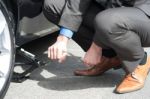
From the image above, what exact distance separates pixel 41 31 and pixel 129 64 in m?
0.77

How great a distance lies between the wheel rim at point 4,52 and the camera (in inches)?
98.4

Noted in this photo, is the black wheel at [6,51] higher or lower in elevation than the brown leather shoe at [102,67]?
higher

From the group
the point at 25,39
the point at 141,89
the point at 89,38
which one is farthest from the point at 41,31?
the point at 141,89

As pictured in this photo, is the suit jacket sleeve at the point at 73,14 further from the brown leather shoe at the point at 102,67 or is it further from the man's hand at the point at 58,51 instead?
the brown leather shoe at the point at 102,67

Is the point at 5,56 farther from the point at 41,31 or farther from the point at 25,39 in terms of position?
the point at 41,31

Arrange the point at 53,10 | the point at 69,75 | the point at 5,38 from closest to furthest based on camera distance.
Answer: the point at 5,38, the point at 53,10, the point at 69,75

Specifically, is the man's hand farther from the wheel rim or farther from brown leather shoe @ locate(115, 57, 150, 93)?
brown leather shoe @ locate(115, 57, 150, 93)

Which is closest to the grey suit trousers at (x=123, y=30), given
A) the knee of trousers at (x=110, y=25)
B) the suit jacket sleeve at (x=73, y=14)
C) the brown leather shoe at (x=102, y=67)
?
the knee of trousers at (x=110, y=25)

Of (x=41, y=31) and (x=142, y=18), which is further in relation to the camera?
(x=41, y=31)

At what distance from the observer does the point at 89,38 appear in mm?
2826

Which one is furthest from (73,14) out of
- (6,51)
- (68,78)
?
(68,78)

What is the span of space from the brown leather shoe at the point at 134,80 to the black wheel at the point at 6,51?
27.3 inches

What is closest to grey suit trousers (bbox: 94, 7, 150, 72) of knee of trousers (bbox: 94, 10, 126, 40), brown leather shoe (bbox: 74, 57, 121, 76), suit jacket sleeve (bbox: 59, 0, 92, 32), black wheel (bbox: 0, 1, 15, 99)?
knee of trousers (bbox: 94, 10, 126, 40)

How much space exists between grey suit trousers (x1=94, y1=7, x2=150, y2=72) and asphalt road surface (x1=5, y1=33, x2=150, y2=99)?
294 millimetres
